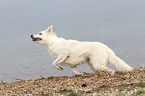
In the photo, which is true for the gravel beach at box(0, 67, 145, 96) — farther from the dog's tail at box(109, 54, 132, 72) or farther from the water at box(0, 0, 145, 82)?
the water at box(0, 0, 145, 82)

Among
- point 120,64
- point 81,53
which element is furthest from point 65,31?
point 120,64

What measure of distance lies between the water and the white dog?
3.39 meters

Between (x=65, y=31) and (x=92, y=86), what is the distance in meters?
12.8

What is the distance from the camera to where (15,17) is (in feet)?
96.1

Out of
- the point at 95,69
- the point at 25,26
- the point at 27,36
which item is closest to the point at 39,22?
the point at 25,26

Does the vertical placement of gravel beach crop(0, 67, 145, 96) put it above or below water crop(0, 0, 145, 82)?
below

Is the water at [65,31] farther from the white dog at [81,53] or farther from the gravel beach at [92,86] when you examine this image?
the gravel beach at [92,86]

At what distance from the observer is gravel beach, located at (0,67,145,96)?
8.26m

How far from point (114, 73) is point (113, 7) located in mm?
20084

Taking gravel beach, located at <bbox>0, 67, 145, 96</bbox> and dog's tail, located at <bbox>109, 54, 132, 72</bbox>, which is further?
dog's tail, located at <bbox>109, 54, 132, 72</bbox>

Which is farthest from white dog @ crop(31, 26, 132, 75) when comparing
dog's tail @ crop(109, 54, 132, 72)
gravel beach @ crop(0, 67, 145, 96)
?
gravel beach @ crop(0, 67, 145, 96)

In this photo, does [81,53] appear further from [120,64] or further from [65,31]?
[65,31]

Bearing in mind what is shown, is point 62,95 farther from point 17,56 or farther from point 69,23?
point 69,23

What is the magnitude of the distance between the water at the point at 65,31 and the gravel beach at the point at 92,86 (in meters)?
4.17
